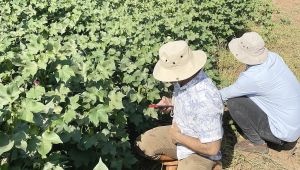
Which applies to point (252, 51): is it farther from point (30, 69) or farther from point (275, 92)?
point (30, 69)

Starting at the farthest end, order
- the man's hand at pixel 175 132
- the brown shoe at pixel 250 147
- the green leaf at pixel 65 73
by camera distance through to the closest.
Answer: the brown shoe at pixel 250 147 → the man's hand at pixel 175 132 → the green leaf at pixel 65 73

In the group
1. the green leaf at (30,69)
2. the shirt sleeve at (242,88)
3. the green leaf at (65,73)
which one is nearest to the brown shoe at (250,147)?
the shirt sleeve at (242,88)

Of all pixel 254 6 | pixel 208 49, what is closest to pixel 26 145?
pixel 208 49

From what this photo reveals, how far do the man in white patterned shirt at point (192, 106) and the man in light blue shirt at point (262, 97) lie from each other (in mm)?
1062

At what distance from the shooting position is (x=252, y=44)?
439 cm

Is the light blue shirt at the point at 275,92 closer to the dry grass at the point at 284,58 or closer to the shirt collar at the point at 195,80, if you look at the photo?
the dry grass at the point at 284,58

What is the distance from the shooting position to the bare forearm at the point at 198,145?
339 cm

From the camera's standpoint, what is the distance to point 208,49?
546 centimetres

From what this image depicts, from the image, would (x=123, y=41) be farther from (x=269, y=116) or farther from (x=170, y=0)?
(x=170, y=0)

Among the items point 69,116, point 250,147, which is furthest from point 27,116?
point 250,147

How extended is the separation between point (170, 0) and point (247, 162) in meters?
2.54

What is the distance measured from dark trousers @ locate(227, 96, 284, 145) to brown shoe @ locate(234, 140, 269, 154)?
5 centimetres

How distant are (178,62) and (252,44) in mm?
1343

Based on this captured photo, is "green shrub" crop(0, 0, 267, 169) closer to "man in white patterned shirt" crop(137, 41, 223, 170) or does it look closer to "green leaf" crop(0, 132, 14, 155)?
"green leaf" crop(0, 132, 14, 155)
